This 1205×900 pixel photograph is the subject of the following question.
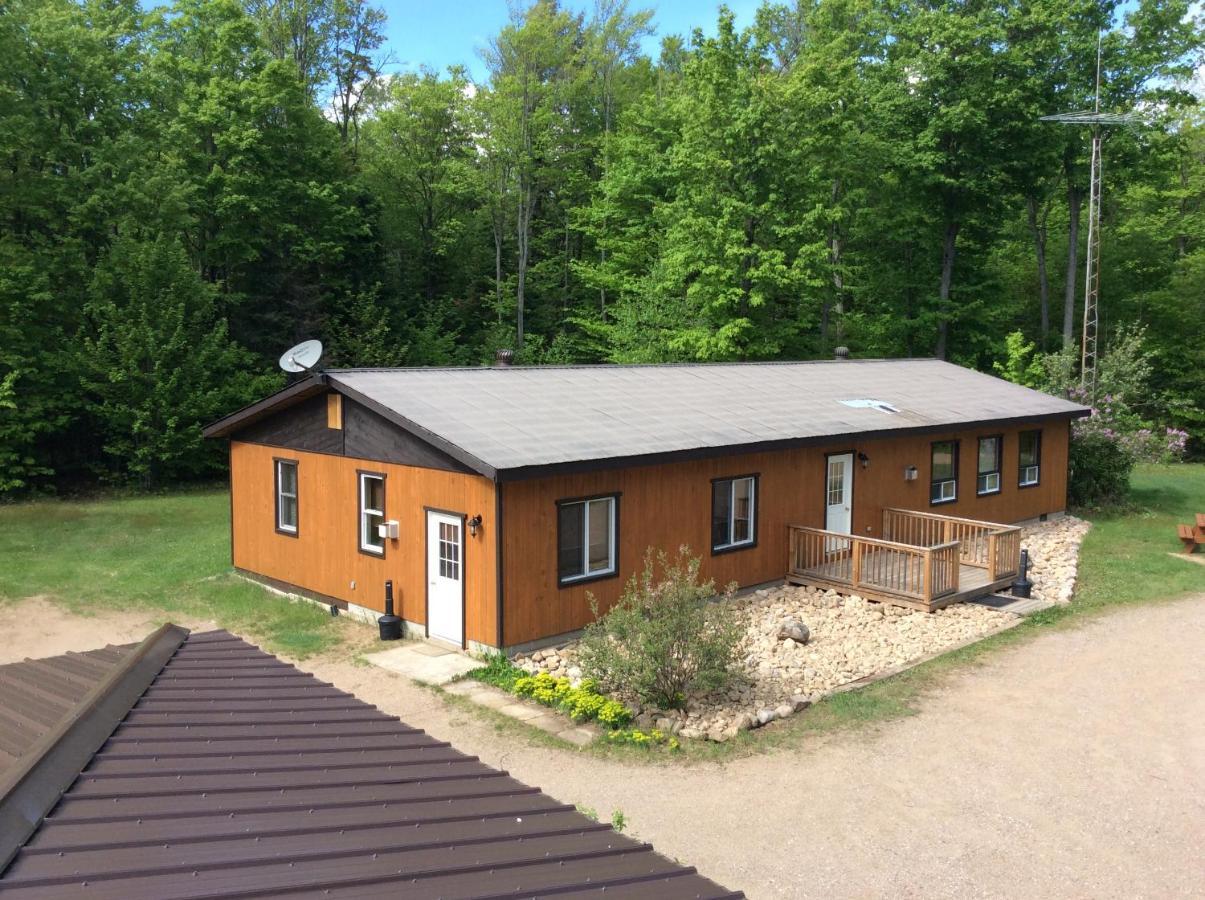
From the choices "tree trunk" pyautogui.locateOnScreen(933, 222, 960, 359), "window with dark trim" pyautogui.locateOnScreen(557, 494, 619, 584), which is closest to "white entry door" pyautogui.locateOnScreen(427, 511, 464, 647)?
"window with dark trim" pyautogui.locateOnScreen(557, 494, 619, 584)

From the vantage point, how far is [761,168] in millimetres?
29984

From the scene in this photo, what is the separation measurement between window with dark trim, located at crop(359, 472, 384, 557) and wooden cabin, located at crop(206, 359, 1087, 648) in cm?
3

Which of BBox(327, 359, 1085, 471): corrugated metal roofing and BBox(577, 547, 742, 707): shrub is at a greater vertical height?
BBox(327, 359, 1085, 471): corrugated metal roofing

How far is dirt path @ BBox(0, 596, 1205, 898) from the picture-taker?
25.1ft

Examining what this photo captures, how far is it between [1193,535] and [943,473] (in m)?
5.20

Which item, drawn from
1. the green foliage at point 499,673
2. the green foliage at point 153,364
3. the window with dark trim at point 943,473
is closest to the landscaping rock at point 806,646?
the green foliage at point 499,673

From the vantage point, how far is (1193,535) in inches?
773

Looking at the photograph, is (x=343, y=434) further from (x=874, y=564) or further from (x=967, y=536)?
(x=967, y=536)

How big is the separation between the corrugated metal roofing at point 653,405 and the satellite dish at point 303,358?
1.02m

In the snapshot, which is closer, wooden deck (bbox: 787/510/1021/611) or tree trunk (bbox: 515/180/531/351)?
wooden deck (bbox: 787/510/1021/611)

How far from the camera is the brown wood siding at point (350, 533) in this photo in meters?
12.7

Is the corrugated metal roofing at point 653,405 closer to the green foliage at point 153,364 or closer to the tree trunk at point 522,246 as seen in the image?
the green foliage at point 153,364

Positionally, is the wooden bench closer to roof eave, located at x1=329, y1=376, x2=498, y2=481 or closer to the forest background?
the forest background

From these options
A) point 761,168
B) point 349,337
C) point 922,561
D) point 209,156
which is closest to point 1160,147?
point 761,168
